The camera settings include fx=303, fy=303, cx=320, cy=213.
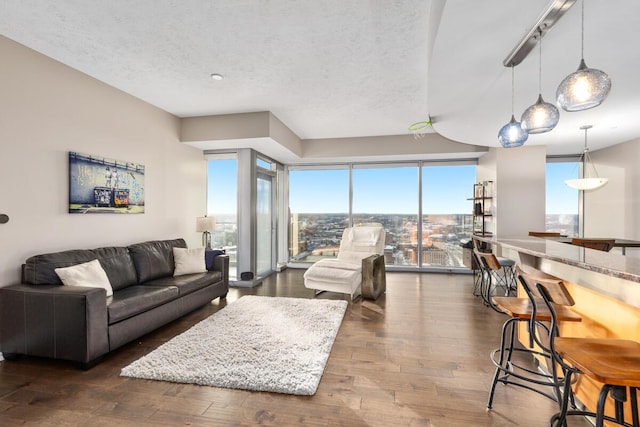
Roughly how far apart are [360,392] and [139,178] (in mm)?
3708

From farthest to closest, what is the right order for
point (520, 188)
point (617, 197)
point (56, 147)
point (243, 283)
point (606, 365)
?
point (617, 197)
point (520, 188)
point (243, 283)
point (56, 147)
point (606, 365)

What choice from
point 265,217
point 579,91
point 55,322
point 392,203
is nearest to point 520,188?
point 392,203

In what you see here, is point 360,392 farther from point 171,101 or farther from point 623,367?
point 171,101

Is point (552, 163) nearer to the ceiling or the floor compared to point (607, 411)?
nearer to the ceiling

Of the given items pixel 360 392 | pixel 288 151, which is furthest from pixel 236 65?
pixel 360 392

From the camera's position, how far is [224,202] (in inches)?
215

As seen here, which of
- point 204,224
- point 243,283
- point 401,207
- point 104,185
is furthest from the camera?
point 401,207

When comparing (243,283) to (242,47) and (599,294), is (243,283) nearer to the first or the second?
(242,47)

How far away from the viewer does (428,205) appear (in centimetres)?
643

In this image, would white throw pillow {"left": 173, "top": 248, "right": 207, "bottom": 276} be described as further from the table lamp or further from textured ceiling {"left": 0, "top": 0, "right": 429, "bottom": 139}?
textured ceiling {"left": 0, "top": 0, "right": 429, "bottom": 139}

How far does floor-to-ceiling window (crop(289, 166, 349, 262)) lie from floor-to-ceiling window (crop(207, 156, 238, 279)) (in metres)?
1.76

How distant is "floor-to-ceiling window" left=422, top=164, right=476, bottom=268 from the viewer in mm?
6312

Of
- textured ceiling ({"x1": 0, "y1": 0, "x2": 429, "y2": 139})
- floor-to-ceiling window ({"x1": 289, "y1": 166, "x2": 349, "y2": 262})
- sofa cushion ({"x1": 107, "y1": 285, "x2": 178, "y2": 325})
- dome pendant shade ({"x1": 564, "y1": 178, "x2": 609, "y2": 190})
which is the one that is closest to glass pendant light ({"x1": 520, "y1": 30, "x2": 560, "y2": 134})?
textured ceiling ({"x1": 0, "y1": 0, "x2": 429, "y2": 139})

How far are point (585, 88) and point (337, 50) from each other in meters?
1.89
